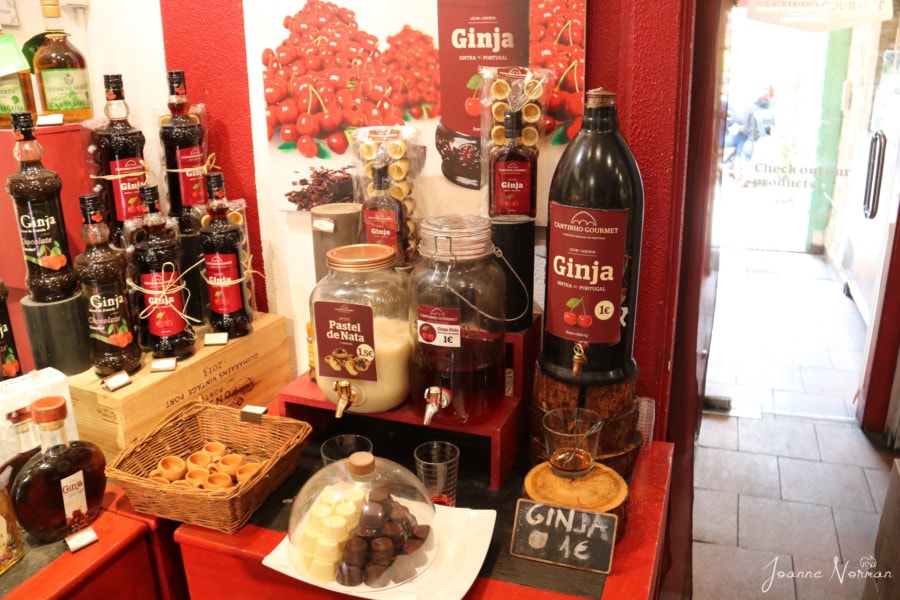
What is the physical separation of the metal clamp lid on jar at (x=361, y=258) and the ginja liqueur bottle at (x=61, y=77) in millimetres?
879

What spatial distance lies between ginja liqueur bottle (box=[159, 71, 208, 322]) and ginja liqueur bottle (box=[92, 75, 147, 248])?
69 mm

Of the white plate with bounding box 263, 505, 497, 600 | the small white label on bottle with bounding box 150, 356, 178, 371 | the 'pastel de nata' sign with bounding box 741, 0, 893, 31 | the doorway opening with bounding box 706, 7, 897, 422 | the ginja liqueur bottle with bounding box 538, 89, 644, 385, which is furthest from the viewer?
the doorway opening with bounding box 706, 7, 897, 422

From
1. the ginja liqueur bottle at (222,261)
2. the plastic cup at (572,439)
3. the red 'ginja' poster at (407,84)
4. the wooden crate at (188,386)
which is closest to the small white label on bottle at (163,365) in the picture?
the wooden crate at (188,386)

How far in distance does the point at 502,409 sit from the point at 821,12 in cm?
265

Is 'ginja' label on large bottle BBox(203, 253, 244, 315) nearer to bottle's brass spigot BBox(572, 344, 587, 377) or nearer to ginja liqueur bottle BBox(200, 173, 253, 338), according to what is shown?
ginja liqueur bottle BBox(200, 173, 253, 338)

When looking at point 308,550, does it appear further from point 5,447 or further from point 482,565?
point 5,447

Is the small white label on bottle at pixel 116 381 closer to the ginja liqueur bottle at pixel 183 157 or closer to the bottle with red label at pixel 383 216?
the ginja liqueur bottle at pixel 183 157

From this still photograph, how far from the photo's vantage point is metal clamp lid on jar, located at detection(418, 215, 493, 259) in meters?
1.38

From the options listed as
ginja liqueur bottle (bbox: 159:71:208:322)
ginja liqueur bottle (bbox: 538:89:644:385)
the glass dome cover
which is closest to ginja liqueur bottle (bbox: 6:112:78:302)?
ginja liqueur bottle (bbox: 159:71:208:322)

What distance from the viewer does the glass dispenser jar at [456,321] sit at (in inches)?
54.8

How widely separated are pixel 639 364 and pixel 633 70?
1.99 ft

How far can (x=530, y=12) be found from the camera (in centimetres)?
155

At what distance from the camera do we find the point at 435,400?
141cm

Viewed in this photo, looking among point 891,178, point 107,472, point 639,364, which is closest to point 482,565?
point 639,364
